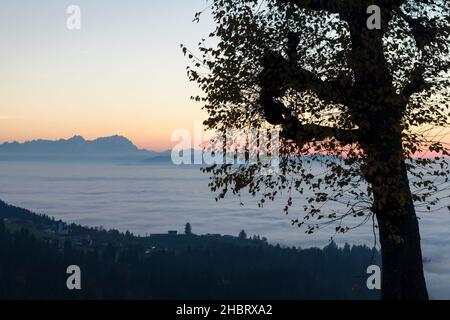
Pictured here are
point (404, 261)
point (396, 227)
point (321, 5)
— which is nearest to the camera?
point (396, 227)

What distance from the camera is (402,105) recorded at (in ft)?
56.4

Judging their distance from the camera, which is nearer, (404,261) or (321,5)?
(404,261)

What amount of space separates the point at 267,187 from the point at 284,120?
8.26 ft

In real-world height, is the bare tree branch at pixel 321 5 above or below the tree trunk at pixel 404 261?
above

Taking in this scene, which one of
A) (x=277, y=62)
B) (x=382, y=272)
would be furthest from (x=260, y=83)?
(x=382, y=272)

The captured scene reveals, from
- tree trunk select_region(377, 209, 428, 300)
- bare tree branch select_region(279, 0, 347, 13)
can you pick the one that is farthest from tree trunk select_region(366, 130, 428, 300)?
bare tree branch select_region(279, 0, 347, 13)

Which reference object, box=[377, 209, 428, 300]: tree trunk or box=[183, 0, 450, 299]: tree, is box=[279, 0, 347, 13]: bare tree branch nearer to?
box=[183, 0, 450, 299]: tree

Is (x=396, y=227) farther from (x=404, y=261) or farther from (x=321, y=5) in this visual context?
(x=321, y=5)

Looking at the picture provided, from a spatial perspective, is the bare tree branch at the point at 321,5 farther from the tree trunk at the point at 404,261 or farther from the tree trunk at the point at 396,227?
the tree trunk at the point at 404,261

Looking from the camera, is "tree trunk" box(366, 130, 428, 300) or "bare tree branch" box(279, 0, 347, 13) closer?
"tree trunk" box(366, 130, 428, 300)

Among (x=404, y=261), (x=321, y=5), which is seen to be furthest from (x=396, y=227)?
(x=321, y=5)

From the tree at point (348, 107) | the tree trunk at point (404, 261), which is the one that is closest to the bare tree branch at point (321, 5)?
the tree at point (348, 107)
